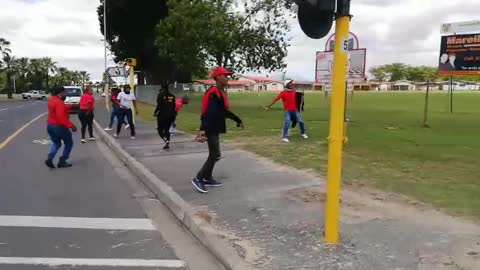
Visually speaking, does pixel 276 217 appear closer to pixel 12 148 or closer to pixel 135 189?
pixel 135 189

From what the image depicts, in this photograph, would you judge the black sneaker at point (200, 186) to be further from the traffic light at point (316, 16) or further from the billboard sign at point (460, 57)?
the billboard sign at point (460, 57)

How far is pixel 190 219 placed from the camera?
669cm

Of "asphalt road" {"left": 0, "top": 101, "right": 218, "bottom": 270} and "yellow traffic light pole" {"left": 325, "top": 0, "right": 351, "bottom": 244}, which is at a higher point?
"yellow traffic light pole" {"left": 325, "top": 0, "right": 351, "bottom": 244}

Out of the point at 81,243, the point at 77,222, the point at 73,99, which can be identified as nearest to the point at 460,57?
→ the point at 73,99

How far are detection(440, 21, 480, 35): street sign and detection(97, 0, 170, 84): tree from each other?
25.3 metres

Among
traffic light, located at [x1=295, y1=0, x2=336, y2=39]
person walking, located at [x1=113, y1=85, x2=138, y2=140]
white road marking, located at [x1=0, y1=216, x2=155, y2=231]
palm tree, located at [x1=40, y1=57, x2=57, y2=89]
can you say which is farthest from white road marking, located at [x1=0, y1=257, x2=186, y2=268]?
palm tree, located at [x1=40, y1=57, x2=57, y2=89]

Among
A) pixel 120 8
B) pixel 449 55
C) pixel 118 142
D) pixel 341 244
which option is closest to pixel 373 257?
pixel 341 244

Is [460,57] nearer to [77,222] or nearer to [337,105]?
[337,105]

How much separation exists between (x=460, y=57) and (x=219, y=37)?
14899mm

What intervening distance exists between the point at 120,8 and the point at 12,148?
3271cm

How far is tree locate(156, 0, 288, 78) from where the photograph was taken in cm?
3475

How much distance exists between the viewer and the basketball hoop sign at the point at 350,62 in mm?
11719

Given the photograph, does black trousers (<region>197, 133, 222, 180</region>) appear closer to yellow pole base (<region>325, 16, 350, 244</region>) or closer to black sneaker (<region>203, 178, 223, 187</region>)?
black sneaker (<region>203, 178, 223, 187</region>)

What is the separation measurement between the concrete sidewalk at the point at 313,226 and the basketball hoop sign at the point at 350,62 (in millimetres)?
3309
